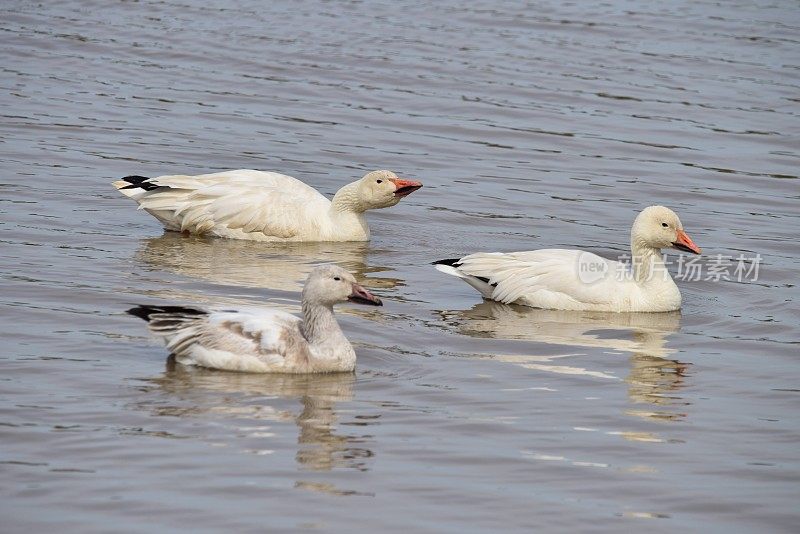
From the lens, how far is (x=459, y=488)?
681 cm

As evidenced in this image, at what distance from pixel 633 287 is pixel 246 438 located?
14.3ft

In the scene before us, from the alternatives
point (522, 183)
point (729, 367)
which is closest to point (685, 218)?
point (522, 183)

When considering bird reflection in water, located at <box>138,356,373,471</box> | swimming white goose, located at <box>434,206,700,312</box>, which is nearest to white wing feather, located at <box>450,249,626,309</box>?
swimming white goose, located at <box>434,206,700,312</box>

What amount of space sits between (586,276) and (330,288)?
275cm

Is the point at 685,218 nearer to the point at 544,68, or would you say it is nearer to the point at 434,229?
the point at 434,229

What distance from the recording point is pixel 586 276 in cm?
1071

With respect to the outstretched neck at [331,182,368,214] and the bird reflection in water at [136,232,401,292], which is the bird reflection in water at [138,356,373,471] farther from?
the outstretched neck at [331,182,368,214]

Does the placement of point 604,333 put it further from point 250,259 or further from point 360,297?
point 250,259

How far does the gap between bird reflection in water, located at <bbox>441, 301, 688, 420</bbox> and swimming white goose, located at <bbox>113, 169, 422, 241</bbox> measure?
7.35 feet

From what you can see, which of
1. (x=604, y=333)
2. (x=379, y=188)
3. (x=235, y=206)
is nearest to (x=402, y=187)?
(x=379, y=188)

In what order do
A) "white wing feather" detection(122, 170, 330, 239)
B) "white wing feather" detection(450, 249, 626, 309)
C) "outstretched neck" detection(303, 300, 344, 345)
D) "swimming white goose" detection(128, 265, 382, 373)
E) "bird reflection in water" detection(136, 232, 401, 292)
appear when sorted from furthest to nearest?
"white wing feather" detection(122, 170, 330, 239), "bird reflection in water" detection(136, 232, 401, 292), "white wing feather" detection(450, 249, 626, 309), "outstretched neck" detection(303, 300, 344, 345), "swimming white goose" detection(128, 265, 382, 373)

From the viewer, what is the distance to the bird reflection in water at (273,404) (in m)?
7.20

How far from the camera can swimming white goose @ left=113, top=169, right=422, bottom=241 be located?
41.3 feet

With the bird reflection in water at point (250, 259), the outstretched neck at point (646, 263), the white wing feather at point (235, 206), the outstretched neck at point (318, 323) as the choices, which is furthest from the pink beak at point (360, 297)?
the white wing feather at point (235, 206)
